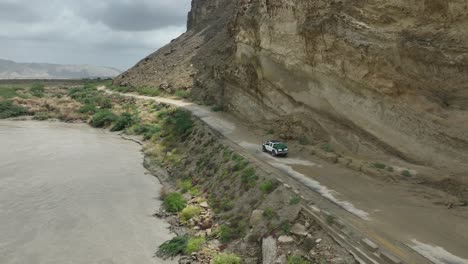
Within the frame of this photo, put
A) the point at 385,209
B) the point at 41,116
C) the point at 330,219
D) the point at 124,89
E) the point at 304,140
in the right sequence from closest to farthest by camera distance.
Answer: the point at 330,219 < the point at 385,209 < the point at 304,140 < the point at 41,116 < the point at 124,89

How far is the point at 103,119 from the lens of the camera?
5547 centimetres

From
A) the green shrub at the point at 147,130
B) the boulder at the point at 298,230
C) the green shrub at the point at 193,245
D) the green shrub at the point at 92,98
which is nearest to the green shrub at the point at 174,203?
the green shrub at the point at 193,245

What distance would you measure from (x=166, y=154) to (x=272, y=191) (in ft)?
59.7

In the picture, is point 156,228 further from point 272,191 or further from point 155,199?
point 272,191

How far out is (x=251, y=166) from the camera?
990 inches

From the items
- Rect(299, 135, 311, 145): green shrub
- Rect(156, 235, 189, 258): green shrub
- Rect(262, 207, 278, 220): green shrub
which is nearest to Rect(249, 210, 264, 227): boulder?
Rect(262, 207, 278, 220): green shrub

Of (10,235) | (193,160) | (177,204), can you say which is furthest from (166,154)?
(10,235)

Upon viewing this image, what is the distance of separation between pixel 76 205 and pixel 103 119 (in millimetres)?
30915

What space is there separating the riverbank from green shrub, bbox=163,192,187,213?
6cm

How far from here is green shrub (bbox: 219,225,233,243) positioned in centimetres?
2009

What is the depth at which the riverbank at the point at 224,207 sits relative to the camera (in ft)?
55.4

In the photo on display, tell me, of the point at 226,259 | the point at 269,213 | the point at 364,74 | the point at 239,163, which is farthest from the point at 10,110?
the point at 226,259

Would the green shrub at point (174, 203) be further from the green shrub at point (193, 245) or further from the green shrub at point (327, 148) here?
the green shrub at point (327, 148)

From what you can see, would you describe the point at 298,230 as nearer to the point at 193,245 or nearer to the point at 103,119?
the point at 193,245
